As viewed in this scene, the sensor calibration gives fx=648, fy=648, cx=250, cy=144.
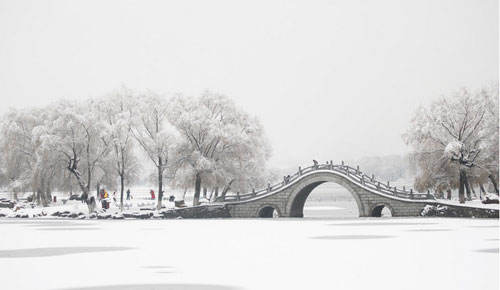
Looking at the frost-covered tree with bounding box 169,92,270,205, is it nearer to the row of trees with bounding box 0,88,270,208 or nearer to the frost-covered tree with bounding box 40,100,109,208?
the row of trees with bounding box 0,88,270,208

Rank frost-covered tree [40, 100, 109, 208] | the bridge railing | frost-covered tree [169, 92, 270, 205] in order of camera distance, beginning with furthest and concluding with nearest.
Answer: frost-covered tree [169, 92, 270, 205]
frost-covered tree [40, 100, 109, 208]
the bridge railing

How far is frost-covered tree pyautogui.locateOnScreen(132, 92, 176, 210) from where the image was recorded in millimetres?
62000

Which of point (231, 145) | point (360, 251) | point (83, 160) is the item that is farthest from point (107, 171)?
point (360, 251)

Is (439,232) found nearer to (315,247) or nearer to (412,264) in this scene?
(315,247)

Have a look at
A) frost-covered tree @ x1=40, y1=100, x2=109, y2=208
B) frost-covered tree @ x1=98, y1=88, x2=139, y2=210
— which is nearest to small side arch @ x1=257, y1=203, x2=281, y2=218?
frost-covered tree @ x1=98, y1=88, x2=139, y2=210

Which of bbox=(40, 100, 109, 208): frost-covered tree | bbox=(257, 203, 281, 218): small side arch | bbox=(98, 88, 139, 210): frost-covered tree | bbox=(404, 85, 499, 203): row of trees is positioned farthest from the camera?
bbox=(257, 203, 281, 218): small side arch

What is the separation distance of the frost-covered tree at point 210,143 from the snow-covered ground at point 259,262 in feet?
96.5

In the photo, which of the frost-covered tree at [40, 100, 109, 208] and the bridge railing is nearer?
the bridge railing

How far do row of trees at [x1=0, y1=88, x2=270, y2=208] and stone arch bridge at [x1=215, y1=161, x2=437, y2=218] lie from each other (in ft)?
12.3

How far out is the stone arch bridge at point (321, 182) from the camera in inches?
2133

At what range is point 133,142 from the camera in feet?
207

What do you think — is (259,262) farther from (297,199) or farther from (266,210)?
(266,210)

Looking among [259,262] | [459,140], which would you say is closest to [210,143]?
[459,140]

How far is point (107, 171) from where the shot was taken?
66.7 metres
